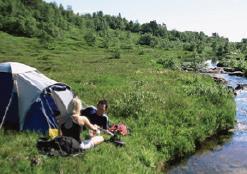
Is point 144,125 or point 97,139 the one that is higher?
point 97,139

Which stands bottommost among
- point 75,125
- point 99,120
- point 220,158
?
point 220,158

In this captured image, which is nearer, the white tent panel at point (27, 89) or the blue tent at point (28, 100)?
the blue tent at point (28, 100)

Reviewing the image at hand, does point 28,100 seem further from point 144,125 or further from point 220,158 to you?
point 220,158

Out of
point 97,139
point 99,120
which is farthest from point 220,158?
point 97,139

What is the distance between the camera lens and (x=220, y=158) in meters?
21.3

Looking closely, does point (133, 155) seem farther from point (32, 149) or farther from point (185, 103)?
point (185, 103)

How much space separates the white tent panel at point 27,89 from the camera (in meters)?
18.3

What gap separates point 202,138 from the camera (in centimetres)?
2361

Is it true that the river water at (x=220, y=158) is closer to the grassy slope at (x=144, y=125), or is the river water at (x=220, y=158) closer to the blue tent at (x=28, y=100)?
the grassy slope at (x=144, y=125)

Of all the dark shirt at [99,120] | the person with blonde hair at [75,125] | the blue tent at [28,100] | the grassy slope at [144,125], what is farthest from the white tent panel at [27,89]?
the person with blonde hair at [75,125]

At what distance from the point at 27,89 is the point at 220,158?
32.1ft

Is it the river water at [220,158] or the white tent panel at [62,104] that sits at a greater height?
the white tent panel at [62,104]

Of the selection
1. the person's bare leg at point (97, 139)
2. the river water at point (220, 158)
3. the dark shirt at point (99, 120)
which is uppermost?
the dark shirt at point (99, 120)

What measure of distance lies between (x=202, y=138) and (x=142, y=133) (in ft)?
15.1
